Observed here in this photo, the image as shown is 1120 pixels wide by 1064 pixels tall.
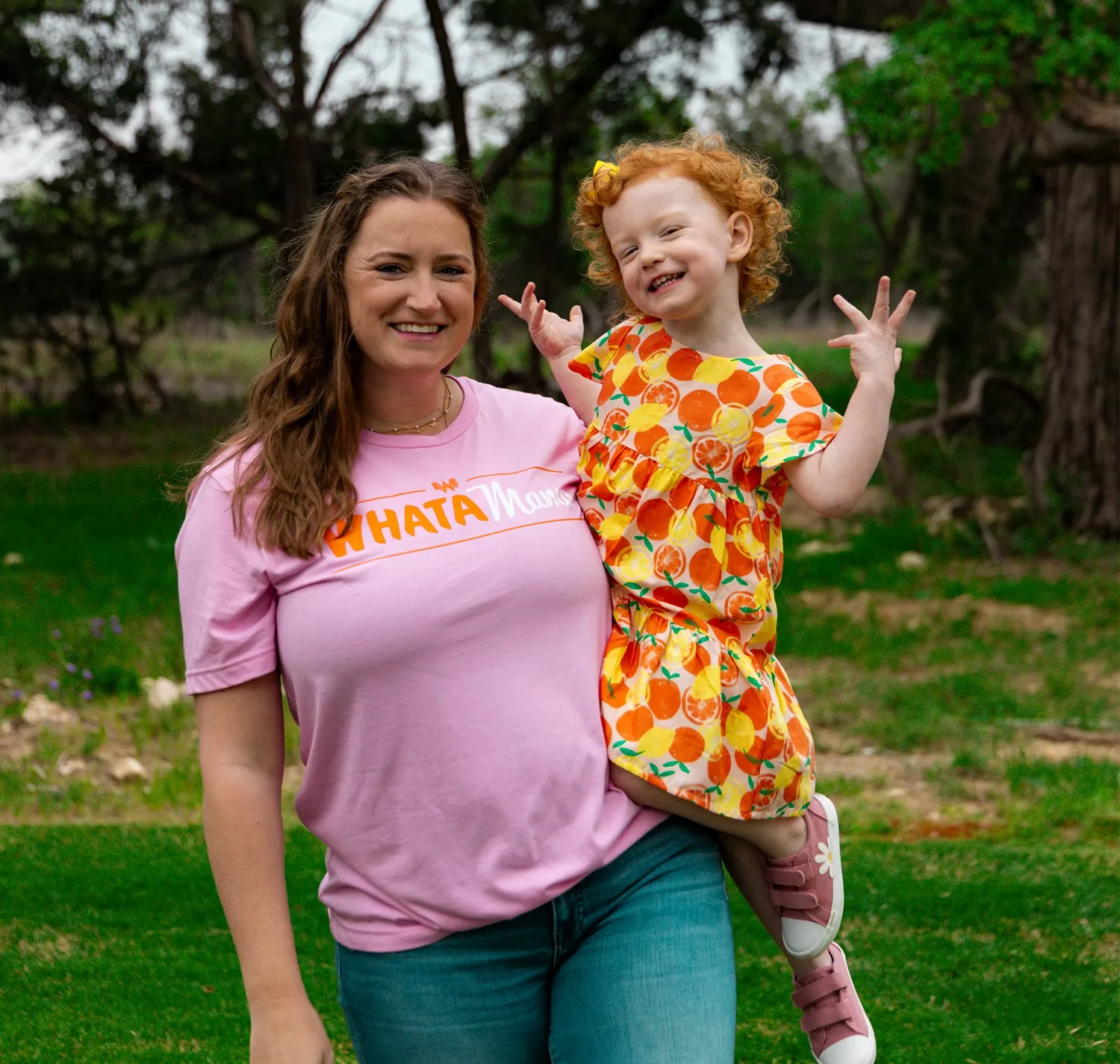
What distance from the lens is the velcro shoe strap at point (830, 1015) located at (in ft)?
8.04

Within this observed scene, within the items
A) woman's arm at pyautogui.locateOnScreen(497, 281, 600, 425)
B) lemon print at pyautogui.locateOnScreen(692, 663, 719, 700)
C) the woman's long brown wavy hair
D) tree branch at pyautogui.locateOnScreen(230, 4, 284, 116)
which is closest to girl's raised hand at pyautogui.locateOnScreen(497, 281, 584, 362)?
woman's arm at pyautogui.locateOnScreen(497, 281, 600, 425)

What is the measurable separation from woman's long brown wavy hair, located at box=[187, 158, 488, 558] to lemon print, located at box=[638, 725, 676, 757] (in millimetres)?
538

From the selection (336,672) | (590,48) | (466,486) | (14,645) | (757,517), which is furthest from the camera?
(590,48)

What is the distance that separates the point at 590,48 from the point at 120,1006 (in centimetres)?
1098

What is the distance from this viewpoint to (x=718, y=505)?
2.31m

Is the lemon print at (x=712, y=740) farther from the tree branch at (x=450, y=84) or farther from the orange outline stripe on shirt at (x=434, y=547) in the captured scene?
the tree branch at (x=450, y=84)

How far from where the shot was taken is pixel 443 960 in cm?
206

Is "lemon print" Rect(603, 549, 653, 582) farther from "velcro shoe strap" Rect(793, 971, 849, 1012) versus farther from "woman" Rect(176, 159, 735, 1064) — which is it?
"velcro shoe strap" Rect(793, 971, 849, 1012)

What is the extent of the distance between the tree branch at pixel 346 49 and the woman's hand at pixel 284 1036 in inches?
460

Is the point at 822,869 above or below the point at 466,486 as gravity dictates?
below

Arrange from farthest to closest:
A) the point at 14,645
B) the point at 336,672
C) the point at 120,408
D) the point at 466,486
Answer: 1. the point at 120,408
2. the point at 14,645
3. the point at 466,486
4. the point at 336,672

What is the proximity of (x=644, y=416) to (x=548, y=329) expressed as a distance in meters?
0.44

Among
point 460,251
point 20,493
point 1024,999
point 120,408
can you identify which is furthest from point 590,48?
point 460,251

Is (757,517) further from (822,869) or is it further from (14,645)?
(14,645)
